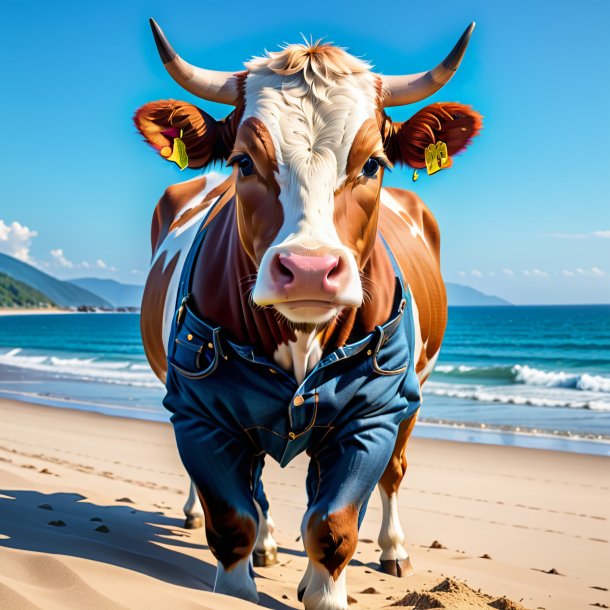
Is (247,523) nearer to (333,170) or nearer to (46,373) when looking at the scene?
(333,170)

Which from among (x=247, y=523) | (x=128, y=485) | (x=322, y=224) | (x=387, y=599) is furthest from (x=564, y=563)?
(x=128, y=485)

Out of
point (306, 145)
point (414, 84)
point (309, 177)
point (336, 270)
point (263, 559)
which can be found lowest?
point (263, 559)

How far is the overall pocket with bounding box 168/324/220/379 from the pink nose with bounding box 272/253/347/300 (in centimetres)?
61

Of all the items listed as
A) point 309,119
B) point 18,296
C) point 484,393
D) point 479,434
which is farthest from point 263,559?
point 18,296

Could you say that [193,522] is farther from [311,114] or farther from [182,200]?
[311,114]

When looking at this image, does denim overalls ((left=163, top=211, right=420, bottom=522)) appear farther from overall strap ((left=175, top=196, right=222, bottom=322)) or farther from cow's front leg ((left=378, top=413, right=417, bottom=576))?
cow's front leg ((left=378, top=413, right=417, bottom=576))

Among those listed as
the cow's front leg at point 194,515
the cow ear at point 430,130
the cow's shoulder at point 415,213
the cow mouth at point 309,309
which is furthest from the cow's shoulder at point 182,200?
the cow mouth at point 309,309

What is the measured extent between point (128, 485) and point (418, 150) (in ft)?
13.1

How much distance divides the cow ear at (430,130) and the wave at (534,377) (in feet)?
60.2

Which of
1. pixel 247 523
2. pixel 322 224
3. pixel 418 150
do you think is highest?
pixel 418 150

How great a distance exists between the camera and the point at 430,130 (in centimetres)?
344

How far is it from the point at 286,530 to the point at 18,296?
16606 centimetres

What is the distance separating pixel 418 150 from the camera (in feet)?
11.4

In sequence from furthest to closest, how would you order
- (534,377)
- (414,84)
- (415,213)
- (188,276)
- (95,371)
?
(534,377), (95,371), (415,213), (188,276), (414,84)
